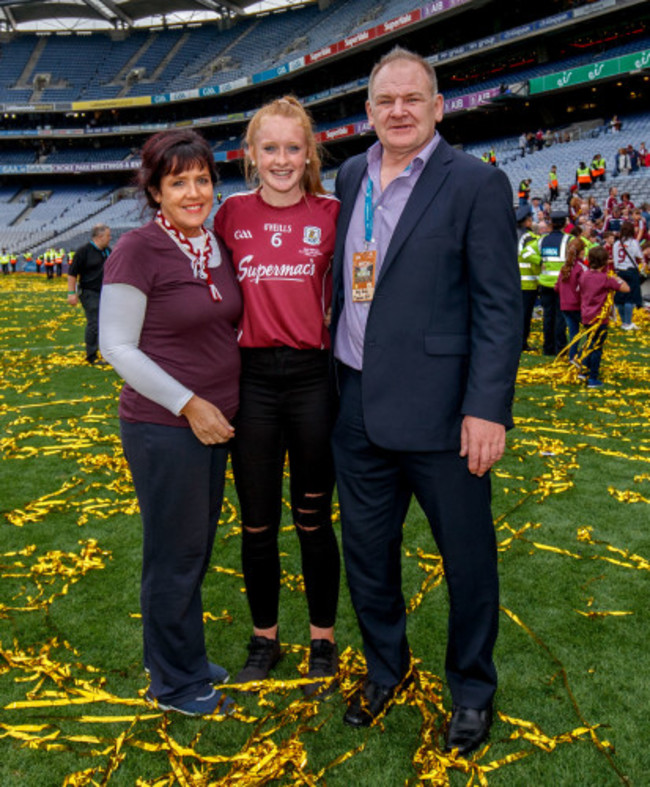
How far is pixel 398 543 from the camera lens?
2.67 metres

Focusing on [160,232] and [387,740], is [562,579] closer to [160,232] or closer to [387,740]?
[387,740]

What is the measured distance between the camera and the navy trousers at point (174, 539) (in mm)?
2520

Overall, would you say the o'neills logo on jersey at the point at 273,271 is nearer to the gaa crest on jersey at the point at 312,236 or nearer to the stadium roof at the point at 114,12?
the gaa crest on jersey at the point at 312,236

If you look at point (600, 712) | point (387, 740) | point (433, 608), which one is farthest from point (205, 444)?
point (600, 712)

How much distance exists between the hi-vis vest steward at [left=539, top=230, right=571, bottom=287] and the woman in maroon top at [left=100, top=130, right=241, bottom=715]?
327 inches

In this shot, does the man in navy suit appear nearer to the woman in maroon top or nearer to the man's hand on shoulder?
the man's hand on shoulder

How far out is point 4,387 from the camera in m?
9.38

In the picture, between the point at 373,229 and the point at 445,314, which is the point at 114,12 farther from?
the point at 445,314

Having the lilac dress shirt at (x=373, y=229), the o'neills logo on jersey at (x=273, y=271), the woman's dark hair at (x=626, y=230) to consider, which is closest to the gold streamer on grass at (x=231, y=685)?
the lilac dress shirt at (x=373, y=229)

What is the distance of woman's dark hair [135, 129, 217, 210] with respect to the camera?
245 centimetres

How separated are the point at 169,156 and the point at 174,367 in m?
0.78

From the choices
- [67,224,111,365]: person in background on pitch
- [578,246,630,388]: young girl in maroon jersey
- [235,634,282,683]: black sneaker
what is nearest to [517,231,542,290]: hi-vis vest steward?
[578,246,630,388]: young girl in maroon jersey

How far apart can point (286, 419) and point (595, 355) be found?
22.6 ft

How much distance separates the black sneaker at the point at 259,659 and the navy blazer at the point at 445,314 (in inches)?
49.1
